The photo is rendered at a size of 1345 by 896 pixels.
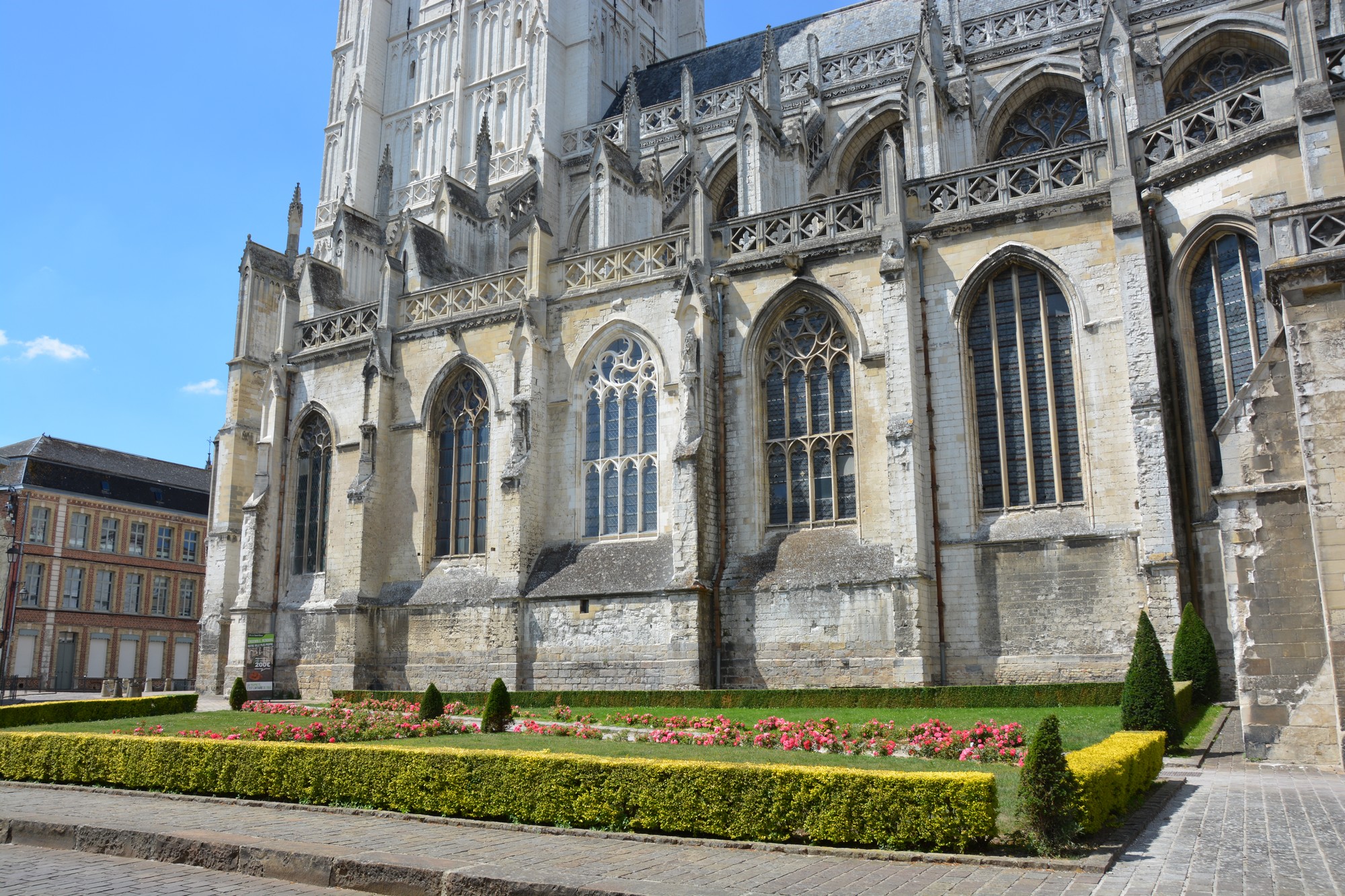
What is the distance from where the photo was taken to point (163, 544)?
5028 cm

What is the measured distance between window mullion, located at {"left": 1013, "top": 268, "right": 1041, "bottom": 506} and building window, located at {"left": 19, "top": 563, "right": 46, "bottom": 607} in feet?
140

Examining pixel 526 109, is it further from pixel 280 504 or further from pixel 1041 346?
pixel 1041 346

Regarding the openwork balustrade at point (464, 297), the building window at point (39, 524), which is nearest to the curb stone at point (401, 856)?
the openwork balustrade at point (464, 297)

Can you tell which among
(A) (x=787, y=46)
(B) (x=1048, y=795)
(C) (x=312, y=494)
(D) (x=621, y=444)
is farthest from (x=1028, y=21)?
(B) (x=1048, y=795)

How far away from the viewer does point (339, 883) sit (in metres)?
7.25

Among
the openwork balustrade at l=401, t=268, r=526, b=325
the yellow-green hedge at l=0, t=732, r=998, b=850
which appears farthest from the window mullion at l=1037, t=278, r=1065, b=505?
the yellow-green hedge at l=0, t=732, r=998, b=850

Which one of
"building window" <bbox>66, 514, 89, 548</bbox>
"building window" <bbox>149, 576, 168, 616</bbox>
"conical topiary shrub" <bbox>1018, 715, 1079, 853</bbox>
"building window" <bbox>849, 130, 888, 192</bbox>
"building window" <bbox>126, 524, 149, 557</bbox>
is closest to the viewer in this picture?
"conical topiary shrub" <bbox>1018, 715, 1079, 853</bbox>

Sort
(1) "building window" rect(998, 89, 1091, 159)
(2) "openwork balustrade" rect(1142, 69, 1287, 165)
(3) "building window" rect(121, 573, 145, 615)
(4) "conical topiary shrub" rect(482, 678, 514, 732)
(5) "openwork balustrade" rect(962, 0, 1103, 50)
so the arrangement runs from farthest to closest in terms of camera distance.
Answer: (3) "building window" rect(121, 573, 145, 615) → (5) "openwork balustrade" rect(962, 0, 1103, 50) → (1) "building window" rect(998, 89, 1091, 159) → (2) "openwork balustrade" rect(1142, 69, 1287, 165) → (4) "conical topiary shrub" rect(482, 678, 514, 732)

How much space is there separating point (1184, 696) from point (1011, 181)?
35.1ft

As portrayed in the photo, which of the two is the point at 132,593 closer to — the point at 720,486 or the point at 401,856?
the point at 720,486

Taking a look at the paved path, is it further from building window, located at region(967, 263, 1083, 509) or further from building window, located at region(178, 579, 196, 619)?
building window, located at region(178, 579, 196, 619)

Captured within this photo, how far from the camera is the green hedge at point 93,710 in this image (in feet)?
59.2

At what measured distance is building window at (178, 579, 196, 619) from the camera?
50.3 metres

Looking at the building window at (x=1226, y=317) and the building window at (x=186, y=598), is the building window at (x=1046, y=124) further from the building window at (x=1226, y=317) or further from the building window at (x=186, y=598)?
the building window at (x=186, y=598)
